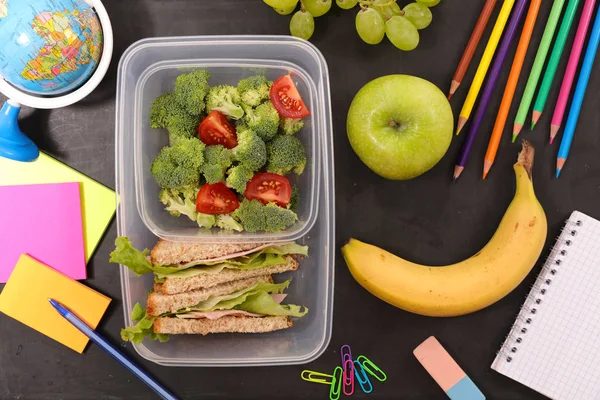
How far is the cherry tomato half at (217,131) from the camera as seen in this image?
951 mm

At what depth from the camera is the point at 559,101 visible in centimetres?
104

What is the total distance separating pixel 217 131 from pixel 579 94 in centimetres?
72

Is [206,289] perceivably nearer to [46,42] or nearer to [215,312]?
[215,312]

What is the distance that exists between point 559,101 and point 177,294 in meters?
0.84

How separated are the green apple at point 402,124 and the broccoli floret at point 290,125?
105 millimetres

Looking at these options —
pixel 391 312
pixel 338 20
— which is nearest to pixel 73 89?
pixel 338 20

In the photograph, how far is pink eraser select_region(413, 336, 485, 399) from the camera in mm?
1061

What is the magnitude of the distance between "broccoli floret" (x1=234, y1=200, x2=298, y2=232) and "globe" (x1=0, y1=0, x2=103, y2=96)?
40 cm

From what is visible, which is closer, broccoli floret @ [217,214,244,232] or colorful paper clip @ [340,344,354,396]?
broccoli floret @ [217,214,244,232]

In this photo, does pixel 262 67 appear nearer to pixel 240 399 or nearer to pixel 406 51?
pixel 406 51

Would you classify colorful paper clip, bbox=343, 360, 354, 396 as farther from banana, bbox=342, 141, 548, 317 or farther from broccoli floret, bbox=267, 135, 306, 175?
broccoli floret, bbox=267, 135, 306, 175

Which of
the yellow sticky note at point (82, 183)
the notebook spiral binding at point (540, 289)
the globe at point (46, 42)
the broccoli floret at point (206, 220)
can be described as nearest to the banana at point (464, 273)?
the notebook spiral binding at point (540, 289)

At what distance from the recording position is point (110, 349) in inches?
40.6

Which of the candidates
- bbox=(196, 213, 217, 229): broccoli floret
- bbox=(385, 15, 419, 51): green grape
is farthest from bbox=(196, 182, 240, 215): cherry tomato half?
bbox=(385, 15, 419, 51): green grape
